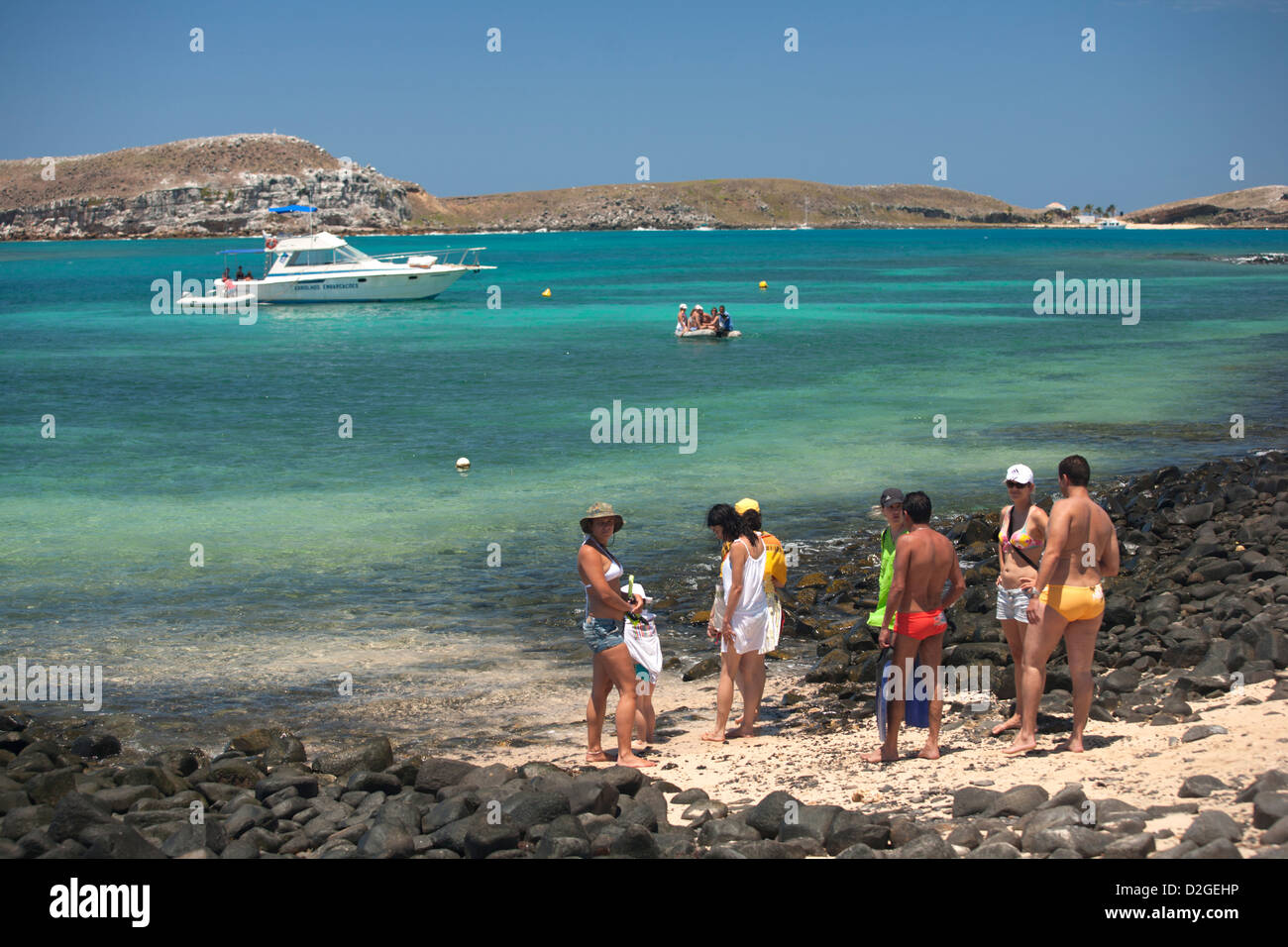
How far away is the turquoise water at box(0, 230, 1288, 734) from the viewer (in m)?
12.0

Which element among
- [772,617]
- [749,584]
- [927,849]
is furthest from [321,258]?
[927,849]

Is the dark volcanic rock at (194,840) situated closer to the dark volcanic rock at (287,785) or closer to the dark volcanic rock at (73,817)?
the dark volcanic rock at (73,817)

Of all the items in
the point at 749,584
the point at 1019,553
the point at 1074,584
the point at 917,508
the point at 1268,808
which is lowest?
the point at 1268,808

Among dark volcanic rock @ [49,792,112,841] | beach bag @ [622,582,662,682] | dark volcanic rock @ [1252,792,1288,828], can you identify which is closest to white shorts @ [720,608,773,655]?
beach bag @ [622,582,662,682]

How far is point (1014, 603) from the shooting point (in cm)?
779

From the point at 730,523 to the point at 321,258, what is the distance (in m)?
55.6

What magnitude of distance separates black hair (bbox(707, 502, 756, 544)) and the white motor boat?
51.3 meters

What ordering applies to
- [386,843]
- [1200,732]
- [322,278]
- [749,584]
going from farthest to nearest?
[322,278] < [749,584] < [1200,732] < [386,843]

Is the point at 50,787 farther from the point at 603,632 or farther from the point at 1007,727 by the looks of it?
the point at 1007,727

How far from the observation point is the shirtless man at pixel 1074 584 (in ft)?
23.9

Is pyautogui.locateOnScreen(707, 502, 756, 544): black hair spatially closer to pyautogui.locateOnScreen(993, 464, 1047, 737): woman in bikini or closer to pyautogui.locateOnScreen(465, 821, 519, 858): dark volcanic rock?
pyautogui.locateOnScreen(993, 464, 1047, 737): woman in bikini

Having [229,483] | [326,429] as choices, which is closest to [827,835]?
[229,483]
